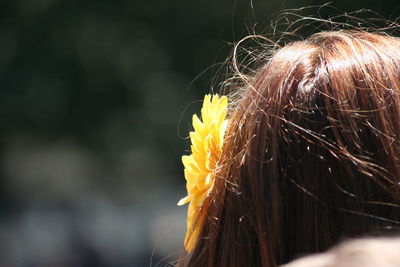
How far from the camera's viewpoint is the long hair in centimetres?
65

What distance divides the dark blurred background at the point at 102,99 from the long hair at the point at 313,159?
340 centimetres

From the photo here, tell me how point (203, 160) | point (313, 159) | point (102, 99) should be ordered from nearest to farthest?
point (313, 159), point (203, 160), point (102, 99)

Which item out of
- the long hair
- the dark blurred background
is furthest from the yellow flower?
the dark blurred background

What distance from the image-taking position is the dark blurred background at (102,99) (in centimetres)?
424


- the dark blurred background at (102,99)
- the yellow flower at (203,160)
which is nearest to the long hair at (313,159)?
the yellow flower at (203,160)

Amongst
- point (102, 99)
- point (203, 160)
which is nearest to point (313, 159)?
point (203, 160)

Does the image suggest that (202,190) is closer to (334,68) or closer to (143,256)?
(334,68)

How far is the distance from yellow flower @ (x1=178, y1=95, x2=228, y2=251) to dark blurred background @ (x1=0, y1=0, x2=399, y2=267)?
3.30 m

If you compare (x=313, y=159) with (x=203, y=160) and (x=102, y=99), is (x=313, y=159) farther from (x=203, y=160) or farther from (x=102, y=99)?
(x=102, y=99)

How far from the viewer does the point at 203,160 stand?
84cm

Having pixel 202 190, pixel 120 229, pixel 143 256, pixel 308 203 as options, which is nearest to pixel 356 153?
pixel 308 203

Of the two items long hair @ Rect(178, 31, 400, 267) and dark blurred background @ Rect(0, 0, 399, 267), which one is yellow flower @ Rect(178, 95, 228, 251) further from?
dark blurred background @ Rect(0, 0, 399, 267)

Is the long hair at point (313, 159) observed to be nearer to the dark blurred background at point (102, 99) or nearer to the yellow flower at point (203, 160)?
the yellow flower at point (203, 160)

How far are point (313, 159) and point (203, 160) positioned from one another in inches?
7.9
